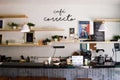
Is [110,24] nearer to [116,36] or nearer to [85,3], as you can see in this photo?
[116,36]

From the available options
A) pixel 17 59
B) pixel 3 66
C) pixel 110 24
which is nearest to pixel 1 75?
pixel 3 66

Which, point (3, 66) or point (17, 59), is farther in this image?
point (17, 59)

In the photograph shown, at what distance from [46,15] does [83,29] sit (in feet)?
3.47

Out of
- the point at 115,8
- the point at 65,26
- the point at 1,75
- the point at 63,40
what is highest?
the point at 115,8

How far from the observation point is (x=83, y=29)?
5.20 m

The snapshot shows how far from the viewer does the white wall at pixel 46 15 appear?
5.21 metres

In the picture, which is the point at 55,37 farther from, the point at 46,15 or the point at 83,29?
the point at 83,29

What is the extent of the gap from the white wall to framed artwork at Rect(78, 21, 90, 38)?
110 millimetres

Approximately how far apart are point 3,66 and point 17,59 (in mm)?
1594

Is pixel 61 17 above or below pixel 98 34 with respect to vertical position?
above

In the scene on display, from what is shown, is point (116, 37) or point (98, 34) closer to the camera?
point (116, 37)

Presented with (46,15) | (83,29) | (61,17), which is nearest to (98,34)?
(83,29)

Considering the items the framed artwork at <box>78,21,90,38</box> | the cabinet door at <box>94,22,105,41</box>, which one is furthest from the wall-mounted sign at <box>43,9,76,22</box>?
the cabinet door at <box>94,22,105,41</box>

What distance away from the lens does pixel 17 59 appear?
17.1ft
